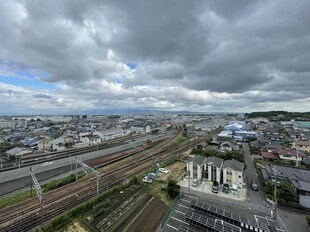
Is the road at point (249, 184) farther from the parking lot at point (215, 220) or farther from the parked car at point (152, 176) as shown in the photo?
the parked car at point (152, 176)

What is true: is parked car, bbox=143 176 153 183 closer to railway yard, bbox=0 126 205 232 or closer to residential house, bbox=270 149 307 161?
railway yard, bbox=0 126 205 232

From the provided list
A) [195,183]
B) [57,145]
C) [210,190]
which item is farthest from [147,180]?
[57,145]

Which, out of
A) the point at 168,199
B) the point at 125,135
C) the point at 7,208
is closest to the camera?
the point at 7,208

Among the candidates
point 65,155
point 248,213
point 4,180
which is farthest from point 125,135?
point 248,213

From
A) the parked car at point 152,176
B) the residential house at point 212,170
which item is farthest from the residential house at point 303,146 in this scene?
the parked car at point 152,176

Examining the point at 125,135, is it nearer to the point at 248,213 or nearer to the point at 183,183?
the point at 183,183

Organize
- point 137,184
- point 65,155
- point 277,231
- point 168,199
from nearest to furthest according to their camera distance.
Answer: point 277,231 → point 168,199 → point 137,184 → point 65,155

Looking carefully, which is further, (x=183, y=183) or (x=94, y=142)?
(x=94, y=142)

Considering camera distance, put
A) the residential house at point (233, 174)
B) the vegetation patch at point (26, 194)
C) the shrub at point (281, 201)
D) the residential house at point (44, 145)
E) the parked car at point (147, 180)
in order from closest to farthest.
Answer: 1. the shrub at point (281, 201)
2. the vegetation patch at point (26, 194)
3. the residential house at point (233, 174)
4. the parked car at point (147, 180)
5. the residential house at point (44, 145)
